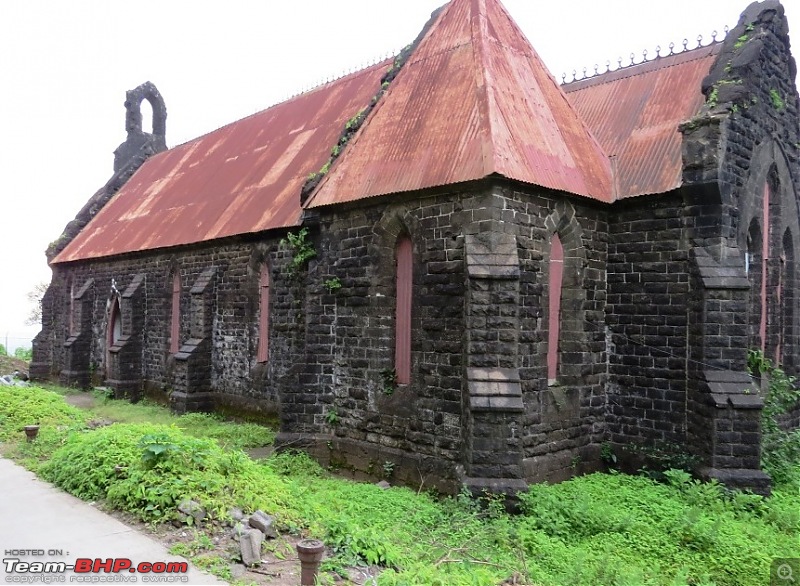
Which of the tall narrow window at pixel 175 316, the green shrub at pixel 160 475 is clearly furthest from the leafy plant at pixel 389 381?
the tall narrow window at pixel 175 316

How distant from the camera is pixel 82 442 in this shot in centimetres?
908

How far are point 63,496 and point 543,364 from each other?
22.6ft

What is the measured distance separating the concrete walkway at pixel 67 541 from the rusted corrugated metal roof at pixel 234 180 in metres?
7.61

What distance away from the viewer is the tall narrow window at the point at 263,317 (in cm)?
1542

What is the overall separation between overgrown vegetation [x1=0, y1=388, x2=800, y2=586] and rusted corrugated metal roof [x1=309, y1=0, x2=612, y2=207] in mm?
4728

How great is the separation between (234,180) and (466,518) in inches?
522

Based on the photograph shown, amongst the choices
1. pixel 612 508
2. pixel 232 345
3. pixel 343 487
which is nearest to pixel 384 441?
pixel 343 487

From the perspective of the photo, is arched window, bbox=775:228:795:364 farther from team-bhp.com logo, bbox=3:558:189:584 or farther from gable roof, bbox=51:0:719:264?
team-bhp.com logo, bbox=3:558:189:584

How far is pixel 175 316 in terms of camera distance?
19094 millimetres

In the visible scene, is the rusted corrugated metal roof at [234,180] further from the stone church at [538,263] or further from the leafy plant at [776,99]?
the leafy plant at [776,99]

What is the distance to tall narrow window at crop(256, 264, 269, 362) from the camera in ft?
50.6

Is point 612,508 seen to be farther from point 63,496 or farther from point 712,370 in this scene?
point 63,496

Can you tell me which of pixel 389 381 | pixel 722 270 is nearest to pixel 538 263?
pixel 722 270

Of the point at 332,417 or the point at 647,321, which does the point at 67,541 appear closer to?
the point at 332,417
